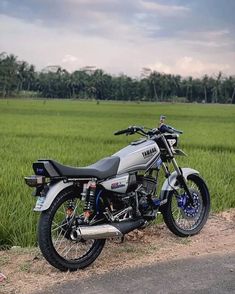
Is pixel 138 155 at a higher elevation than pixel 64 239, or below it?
higher

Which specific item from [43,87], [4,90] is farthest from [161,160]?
[43,87]

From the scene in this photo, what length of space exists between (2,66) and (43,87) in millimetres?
12173

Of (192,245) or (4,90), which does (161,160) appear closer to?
(192,245)

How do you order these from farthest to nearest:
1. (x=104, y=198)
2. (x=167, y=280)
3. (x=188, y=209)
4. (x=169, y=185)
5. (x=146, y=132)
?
(x=188, y=209)
(x=169, y=185)
(x=146, y=132)
(x=104, y=198)
(x=167, y=280)

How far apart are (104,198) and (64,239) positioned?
43 centimetres

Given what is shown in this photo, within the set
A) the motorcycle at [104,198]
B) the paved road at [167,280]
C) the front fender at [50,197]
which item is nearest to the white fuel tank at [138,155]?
the motorcycle at [104,198]

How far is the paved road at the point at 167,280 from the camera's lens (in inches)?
118

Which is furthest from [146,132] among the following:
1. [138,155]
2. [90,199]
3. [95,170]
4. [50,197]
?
A: [50,197]

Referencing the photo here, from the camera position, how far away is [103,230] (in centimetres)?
346

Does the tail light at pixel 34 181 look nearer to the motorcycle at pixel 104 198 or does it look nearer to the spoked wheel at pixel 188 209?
the motorcycle at pixel 104 198

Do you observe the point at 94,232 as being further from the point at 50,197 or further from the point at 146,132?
the point at 146,132

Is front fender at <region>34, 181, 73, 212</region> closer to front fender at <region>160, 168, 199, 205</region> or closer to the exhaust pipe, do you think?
the exhaust pipe

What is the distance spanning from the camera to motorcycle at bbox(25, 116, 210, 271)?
324 centimetres

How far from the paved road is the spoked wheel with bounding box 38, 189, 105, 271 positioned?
210 millimetres
